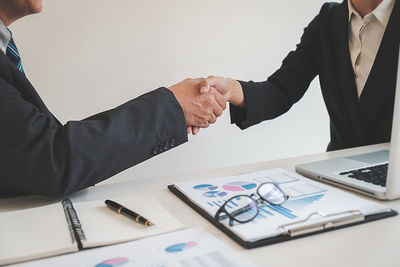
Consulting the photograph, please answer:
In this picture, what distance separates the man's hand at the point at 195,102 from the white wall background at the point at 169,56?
1.28 meters

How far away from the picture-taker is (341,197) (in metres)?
0.79

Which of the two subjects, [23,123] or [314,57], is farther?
[314,57]

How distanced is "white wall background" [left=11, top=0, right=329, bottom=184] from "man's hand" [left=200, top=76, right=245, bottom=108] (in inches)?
45.4

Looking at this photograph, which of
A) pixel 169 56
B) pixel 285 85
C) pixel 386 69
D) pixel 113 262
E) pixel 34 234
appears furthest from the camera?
pixel 169 56

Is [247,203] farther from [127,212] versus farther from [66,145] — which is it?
[66,145]

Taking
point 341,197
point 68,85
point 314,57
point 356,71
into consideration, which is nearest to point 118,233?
point 341,197

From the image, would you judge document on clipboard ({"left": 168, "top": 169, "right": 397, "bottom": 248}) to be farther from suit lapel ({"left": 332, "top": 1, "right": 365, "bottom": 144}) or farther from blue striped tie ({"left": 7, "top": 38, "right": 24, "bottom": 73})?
blue striped tie ({"left": 7, "top": 38, "right": 24, "bottom": 73})

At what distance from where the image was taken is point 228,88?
54.6 inches

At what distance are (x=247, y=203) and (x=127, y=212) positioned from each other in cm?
23

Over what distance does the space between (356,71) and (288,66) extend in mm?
302

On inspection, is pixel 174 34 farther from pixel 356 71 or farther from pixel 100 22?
pixel 356 71

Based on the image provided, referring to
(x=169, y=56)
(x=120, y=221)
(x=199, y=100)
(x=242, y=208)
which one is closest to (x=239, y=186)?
(x=242, y=208)

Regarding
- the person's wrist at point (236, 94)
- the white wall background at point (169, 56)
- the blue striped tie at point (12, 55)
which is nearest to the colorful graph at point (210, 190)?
the person's wrist at point (236, 94)

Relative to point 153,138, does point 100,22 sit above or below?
above
